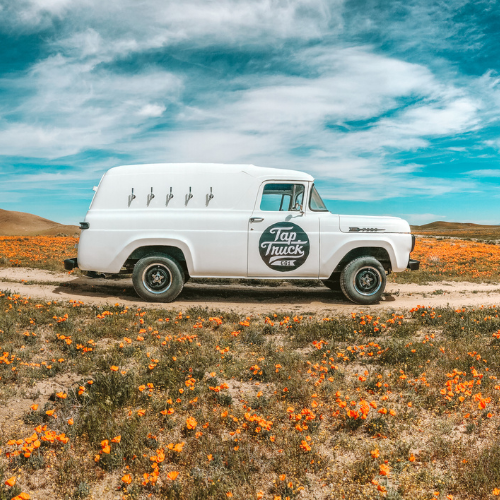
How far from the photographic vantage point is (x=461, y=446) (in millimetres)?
3916

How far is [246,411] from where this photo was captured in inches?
175

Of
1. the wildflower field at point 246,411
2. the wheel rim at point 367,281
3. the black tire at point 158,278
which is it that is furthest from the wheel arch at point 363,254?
the black tire at point 158,278

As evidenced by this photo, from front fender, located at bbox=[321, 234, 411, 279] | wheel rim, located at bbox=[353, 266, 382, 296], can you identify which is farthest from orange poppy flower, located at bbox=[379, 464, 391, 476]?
wheel rim, located at bbox=[353, 266, 382, 296]

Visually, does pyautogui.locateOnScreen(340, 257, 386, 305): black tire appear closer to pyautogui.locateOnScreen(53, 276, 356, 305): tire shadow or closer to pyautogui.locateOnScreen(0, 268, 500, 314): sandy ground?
pyautogui.locateOnScreen(0, 268, 500, 314): sandy ground

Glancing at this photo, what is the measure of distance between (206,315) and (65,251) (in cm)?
1551

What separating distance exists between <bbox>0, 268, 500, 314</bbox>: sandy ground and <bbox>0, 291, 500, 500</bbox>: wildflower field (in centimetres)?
212

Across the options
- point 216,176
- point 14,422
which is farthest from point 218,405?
point 216,176

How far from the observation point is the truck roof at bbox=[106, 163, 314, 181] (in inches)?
367

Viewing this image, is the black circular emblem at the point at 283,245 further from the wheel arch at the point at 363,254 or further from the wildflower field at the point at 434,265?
the wildflower field at the point at 434,265

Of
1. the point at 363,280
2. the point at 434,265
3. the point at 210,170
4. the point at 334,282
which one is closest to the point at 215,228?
the point at 210,170

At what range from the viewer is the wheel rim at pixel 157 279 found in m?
9.48

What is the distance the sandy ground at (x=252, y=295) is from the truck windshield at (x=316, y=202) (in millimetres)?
2246

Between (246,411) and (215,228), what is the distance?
→ 208 inches

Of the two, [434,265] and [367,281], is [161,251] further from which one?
[434,265]
